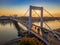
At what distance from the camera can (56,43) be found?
3.74m

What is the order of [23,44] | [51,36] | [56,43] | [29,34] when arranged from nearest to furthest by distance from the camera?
[23,44]
[56,43]
[51,36]
[29,34]

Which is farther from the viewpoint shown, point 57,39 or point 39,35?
point 39,35

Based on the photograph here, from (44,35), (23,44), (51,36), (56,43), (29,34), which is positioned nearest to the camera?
(23,44)

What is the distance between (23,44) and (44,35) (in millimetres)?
2274

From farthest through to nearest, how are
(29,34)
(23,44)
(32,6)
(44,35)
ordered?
(32,6), (29,34), (44,35), (23,44)

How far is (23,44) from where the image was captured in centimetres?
234

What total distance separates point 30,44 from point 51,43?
5.00ft

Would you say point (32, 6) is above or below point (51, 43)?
above

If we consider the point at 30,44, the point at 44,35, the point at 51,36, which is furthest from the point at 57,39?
the point at 30,44

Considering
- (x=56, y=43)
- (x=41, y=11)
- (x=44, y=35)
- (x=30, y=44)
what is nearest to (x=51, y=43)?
(x=56, y=43)

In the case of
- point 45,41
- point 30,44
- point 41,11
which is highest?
point 41,11

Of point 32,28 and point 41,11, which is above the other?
point 41,11

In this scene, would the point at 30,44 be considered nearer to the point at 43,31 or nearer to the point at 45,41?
the point at 45,41

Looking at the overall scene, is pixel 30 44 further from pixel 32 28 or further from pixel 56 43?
pixel 32 28
